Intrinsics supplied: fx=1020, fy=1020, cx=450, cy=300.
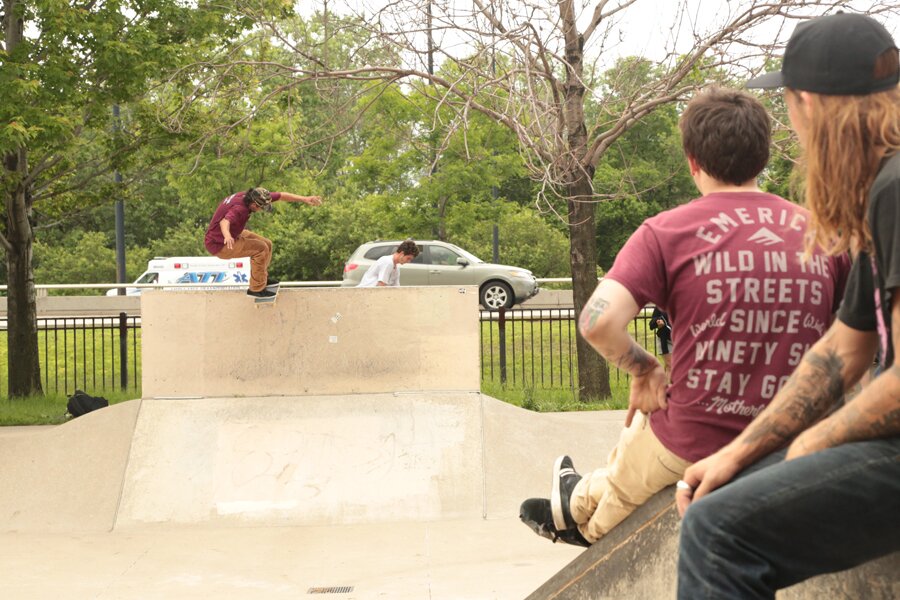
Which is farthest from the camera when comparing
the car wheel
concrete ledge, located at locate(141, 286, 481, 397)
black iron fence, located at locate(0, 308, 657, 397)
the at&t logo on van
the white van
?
the at&t logo on van

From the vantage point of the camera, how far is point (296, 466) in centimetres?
831

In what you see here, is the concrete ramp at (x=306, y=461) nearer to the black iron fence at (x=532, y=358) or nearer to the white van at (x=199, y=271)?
the black iron fence at (x=532, y=358)

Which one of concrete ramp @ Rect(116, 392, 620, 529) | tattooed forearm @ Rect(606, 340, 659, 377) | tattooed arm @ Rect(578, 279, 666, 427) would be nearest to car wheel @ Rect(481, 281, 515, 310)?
concrete ramp @ Rect(116, 392, 620, 529)

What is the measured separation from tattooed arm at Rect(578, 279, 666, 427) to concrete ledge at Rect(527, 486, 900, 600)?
0.97ft

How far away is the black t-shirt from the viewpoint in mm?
1853

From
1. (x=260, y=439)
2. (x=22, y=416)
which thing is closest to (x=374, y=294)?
(x=260, y=439)

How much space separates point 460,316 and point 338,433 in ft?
5.36

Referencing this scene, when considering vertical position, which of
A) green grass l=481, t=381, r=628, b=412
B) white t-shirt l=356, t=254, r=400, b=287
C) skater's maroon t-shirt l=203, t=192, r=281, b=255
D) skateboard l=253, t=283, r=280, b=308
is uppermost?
skater's maroon t-shirt l=203, t=192, r=281, b=255

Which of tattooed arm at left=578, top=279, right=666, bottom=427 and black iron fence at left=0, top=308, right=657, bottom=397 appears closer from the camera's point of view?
tattooed arm at left=578, top=279, right=666, bottom=427

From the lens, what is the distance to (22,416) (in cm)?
1208

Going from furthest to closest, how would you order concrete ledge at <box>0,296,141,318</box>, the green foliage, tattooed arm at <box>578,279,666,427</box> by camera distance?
the green foliage < concrete ledge at <box>0,296,141,318</box> < tattooed arm at <box>578,279,666,427</box>

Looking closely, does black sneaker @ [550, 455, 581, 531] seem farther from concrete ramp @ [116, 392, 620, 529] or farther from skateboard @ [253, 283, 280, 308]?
skateboard @ [253, 283, 280, 308]

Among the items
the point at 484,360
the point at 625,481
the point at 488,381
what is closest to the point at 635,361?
the point at 625,481

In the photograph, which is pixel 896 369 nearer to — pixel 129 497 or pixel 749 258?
pixel 749 258
